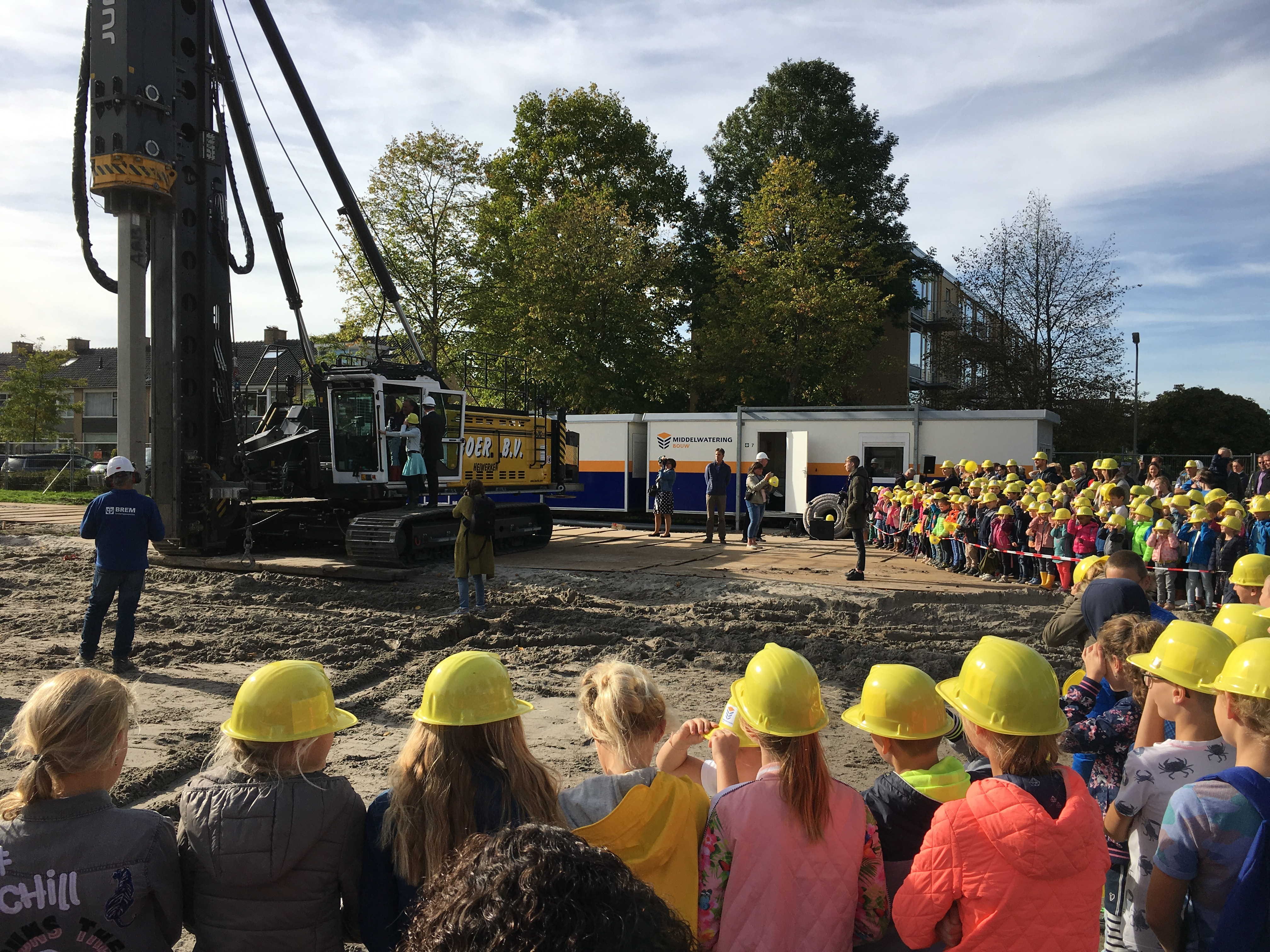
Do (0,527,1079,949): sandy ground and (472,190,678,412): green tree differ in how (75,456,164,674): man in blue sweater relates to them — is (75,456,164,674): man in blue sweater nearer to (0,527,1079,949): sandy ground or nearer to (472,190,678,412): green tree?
(0,527,1079,949): sandy ground

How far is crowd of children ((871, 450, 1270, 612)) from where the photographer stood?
10758mm

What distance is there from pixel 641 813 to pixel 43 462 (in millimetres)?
43096

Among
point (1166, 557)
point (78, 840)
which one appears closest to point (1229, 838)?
point (78, 840)

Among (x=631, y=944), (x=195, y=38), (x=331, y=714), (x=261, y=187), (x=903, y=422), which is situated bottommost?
(x=331, y=714)

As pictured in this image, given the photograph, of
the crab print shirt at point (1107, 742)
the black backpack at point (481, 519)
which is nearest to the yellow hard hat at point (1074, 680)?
the crab print shirt at point (1107, 742)

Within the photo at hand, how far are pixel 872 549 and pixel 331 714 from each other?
54.4ft

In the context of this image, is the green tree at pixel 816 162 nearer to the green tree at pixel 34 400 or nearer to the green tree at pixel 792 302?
the green tree at pixel 792 302

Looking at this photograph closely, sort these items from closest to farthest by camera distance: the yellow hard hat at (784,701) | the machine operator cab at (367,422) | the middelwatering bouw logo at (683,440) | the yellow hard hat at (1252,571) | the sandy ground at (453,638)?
1. the yellow hard hat at (784,701)
2. the yellow hard hat at (1252,571)
3. the sandy ground at (453,638)
4. the machine operator cab at (367,422)
5. the middelwatering bouw logo at (683,440)

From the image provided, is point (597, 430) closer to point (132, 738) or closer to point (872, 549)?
point (872, 549)

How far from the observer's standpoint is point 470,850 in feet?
3.88

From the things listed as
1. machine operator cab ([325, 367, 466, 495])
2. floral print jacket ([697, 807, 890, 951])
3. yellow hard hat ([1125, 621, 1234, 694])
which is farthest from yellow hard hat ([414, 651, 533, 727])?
machine operator cab ([325, 367, 466, 495])

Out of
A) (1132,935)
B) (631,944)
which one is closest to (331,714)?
(631,944)

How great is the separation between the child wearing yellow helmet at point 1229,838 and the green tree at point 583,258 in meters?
26.8

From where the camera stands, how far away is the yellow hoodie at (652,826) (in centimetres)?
241
